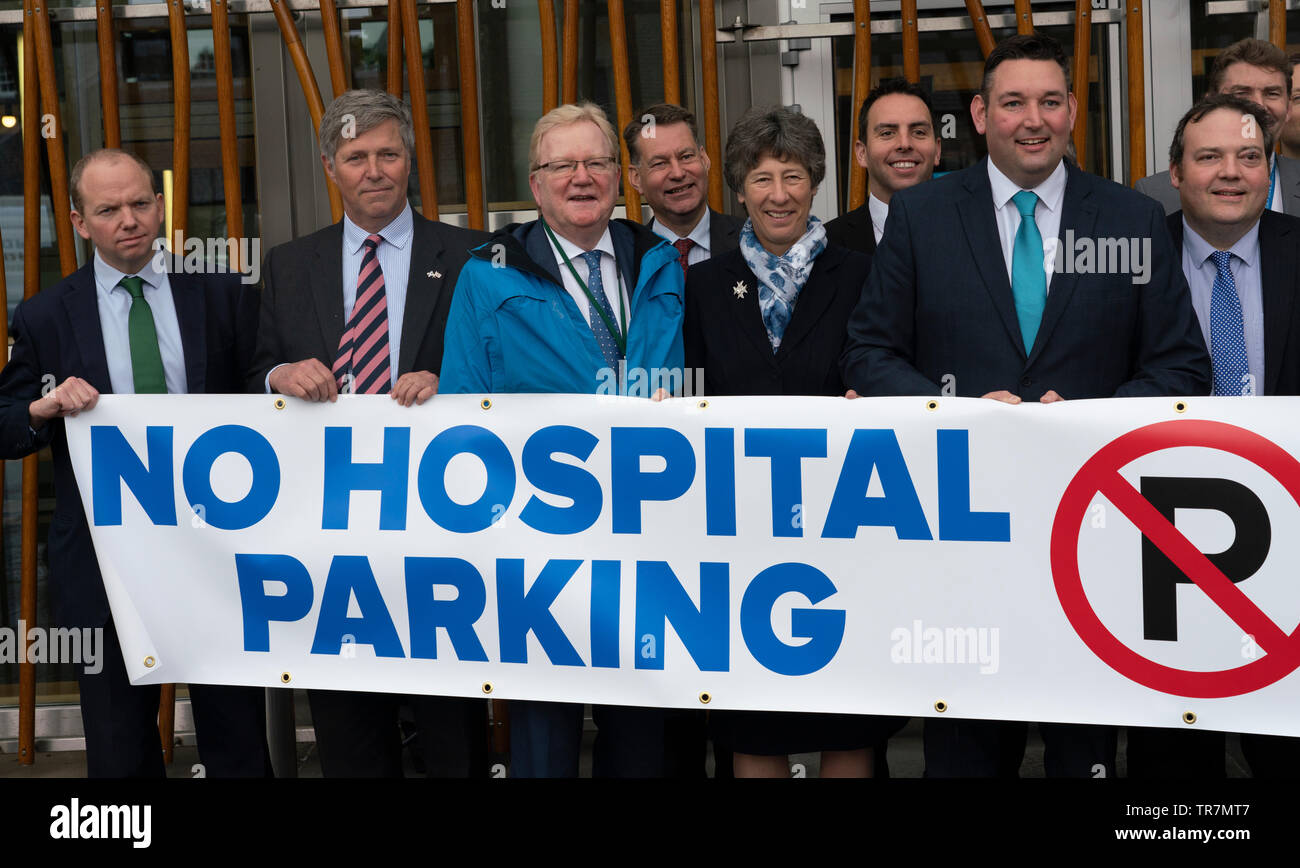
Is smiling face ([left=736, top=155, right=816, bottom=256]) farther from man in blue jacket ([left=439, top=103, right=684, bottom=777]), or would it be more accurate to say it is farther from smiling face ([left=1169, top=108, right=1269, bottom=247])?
smiling face ([left=1169, top=108, right=1269, bottom=247])

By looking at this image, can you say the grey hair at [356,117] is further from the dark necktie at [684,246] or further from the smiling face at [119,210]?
the dark necktie at [684,246]

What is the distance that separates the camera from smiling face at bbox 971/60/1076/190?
110 inches

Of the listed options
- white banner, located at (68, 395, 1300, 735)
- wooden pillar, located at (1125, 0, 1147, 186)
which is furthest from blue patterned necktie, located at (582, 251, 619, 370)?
wooden pillar, located at (1125, 0, 1147, 186)

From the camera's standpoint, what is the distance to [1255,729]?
2.66 m

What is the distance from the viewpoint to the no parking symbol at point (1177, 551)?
2.66m

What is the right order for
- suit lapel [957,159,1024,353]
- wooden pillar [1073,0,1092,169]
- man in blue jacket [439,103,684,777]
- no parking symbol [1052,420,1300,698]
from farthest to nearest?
wooden pillar [1073,0,1092,169]
man in blue jacket [439,103,684,777]
suit lapel [957,159,1024,353]
no parking symbol [1052,420,1300,698]

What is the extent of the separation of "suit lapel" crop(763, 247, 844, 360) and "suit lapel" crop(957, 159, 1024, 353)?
0.36 metres

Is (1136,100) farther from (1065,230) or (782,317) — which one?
(782,317)

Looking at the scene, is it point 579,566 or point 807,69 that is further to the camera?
point 807,69

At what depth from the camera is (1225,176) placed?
119 inches
